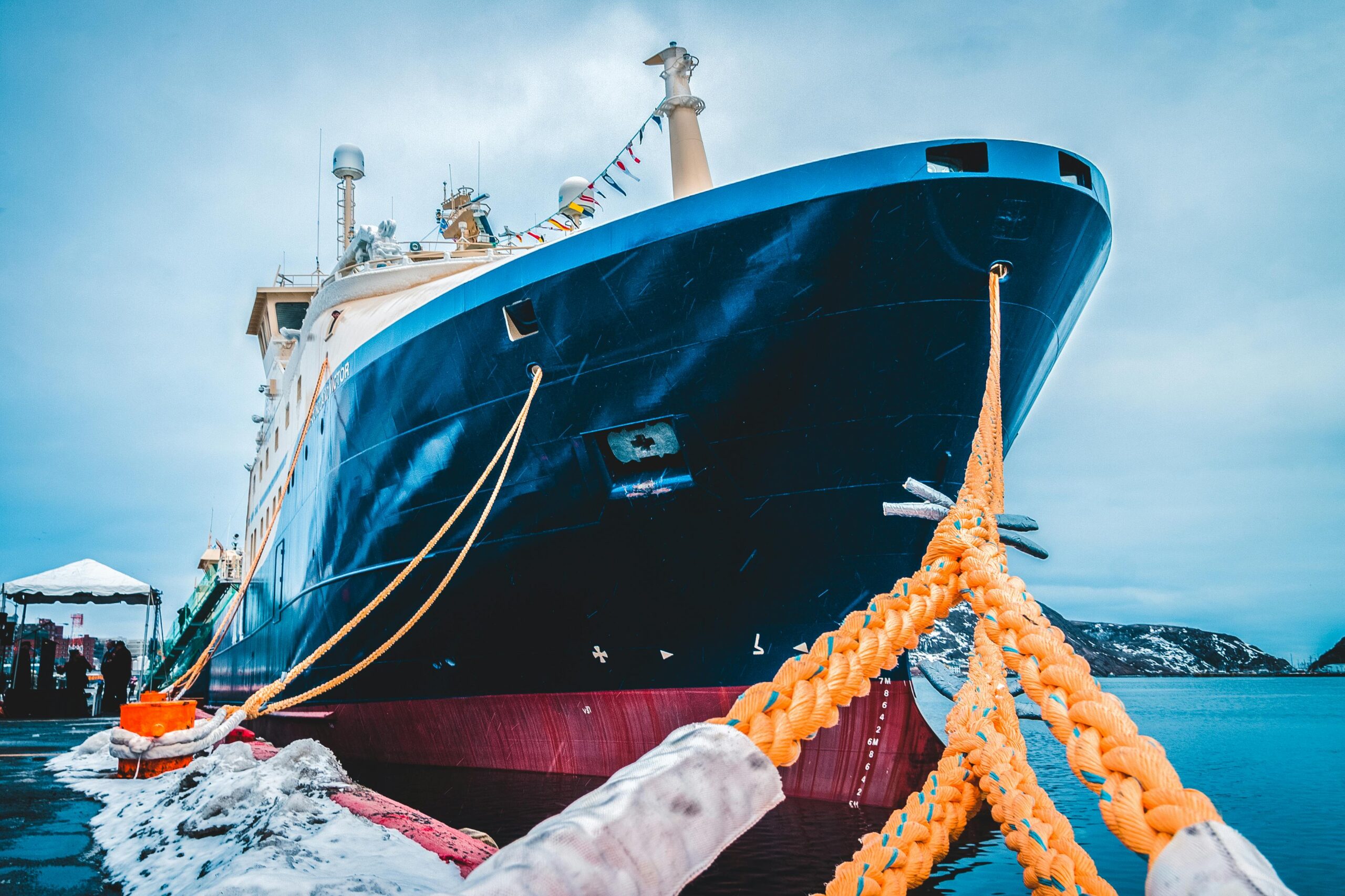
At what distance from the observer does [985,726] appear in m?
3.21

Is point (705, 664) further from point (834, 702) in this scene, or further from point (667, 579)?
point (834, 702)

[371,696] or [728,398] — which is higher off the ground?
[728,398]

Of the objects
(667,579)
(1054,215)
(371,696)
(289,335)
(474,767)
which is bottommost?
(474,767)

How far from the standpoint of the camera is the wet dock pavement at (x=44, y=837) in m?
3.99

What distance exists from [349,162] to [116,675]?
18.1 meters

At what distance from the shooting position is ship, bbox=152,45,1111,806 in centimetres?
667

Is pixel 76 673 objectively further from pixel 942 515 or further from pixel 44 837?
pixel 942 515

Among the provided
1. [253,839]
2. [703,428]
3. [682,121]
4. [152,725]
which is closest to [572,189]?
[682,121]

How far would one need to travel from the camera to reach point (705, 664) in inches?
298

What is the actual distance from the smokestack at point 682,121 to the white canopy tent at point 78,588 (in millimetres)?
24208

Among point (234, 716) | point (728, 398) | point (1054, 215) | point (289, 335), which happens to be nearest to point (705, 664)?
point (728, 398)

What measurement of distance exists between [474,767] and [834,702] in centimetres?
809

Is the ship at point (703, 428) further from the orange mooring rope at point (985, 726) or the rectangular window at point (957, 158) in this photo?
the orange mooring rope at point (985, 726)

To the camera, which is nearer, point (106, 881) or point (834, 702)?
point (834, 702)
